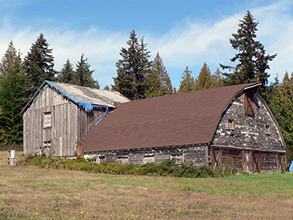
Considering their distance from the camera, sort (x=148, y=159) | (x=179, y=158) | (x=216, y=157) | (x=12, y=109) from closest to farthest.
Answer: (x=216, y=157) < (x=179, y=158) < (x=148, y=159) < (x=12, y=109)

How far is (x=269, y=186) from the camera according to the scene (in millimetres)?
23781

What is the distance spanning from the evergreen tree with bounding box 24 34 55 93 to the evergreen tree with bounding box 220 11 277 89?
2740 centimetres

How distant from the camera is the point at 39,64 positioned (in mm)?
65750

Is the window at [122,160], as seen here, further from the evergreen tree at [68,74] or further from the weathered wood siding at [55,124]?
the evergreen tree at [68,74]

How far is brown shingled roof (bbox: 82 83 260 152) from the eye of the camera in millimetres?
34062

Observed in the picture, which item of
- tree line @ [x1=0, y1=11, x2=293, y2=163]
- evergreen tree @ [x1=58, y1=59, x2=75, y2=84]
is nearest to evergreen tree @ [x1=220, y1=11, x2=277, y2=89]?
tree line @ [x1=0, y1=11, x2=293, y2=163]

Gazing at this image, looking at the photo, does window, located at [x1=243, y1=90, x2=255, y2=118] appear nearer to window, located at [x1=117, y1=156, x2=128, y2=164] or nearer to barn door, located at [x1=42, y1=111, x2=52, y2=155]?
window, located at [x1=117, y1=156, x2=128, y2=164]

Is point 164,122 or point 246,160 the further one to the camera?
Result: point 164,122

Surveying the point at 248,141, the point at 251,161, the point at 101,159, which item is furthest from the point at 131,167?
the point at 248,141

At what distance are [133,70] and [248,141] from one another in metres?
38.3

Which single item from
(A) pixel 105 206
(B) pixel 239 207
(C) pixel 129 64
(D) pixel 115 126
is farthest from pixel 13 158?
(C) pixel 129 64

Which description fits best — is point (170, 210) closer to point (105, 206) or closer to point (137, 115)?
point (105, 206)

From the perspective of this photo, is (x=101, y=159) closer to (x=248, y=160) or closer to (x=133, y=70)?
(x=248, y=160)

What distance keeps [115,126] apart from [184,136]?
29.7 ft
